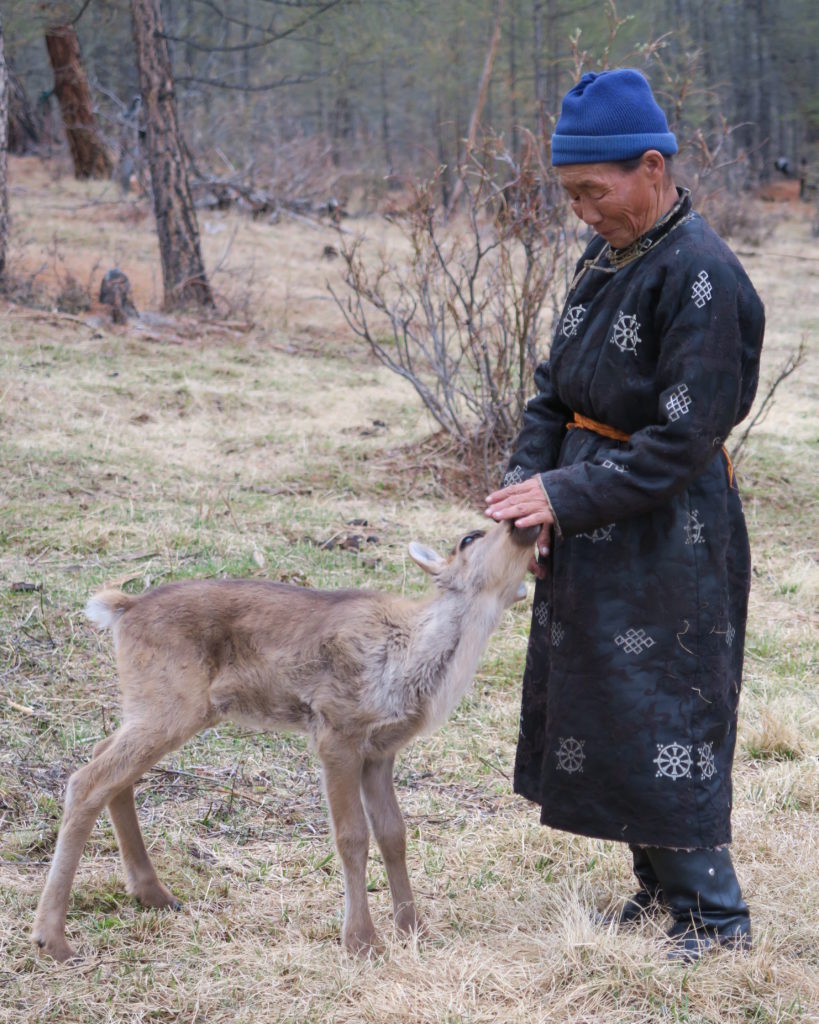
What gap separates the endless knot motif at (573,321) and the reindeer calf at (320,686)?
2.01ft

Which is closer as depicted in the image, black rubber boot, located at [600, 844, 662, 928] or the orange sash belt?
the orange sash belt

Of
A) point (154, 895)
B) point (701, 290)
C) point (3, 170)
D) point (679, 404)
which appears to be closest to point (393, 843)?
point (154, 895)

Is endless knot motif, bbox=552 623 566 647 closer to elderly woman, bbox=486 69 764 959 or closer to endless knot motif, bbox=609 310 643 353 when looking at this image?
elderly woman, bbox=486 69 764 959

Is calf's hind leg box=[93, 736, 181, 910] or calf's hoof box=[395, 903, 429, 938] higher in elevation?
calf's hind leg box=[93, 736, 181, 910]

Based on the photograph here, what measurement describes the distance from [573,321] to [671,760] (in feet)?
4.17

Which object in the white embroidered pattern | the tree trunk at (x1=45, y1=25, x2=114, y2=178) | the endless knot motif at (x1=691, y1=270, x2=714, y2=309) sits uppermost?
the tree trunk at (x1=45, y1=25, x2=114, y2=178)

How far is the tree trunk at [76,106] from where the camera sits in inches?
894

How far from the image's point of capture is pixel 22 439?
9.38 metres

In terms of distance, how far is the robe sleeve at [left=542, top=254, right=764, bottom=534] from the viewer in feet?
10.3

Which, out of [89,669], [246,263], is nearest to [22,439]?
[89,669]

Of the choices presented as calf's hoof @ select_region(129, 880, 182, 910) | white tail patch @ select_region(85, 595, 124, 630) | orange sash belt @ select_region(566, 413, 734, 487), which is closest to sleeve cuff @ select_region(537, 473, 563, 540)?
orange sash belt @ select_region(566, 413, 734, 487)

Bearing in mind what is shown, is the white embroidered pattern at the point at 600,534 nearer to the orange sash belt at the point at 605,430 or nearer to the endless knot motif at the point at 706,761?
the orange sash belt at the point at 605,430

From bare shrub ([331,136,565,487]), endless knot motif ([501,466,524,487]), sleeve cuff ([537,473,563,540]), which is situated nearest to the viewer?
sleeve cuff ([537,473,563,540])

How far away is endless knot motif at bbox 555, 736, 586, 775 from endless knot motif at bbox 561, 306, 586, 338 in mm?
1163
